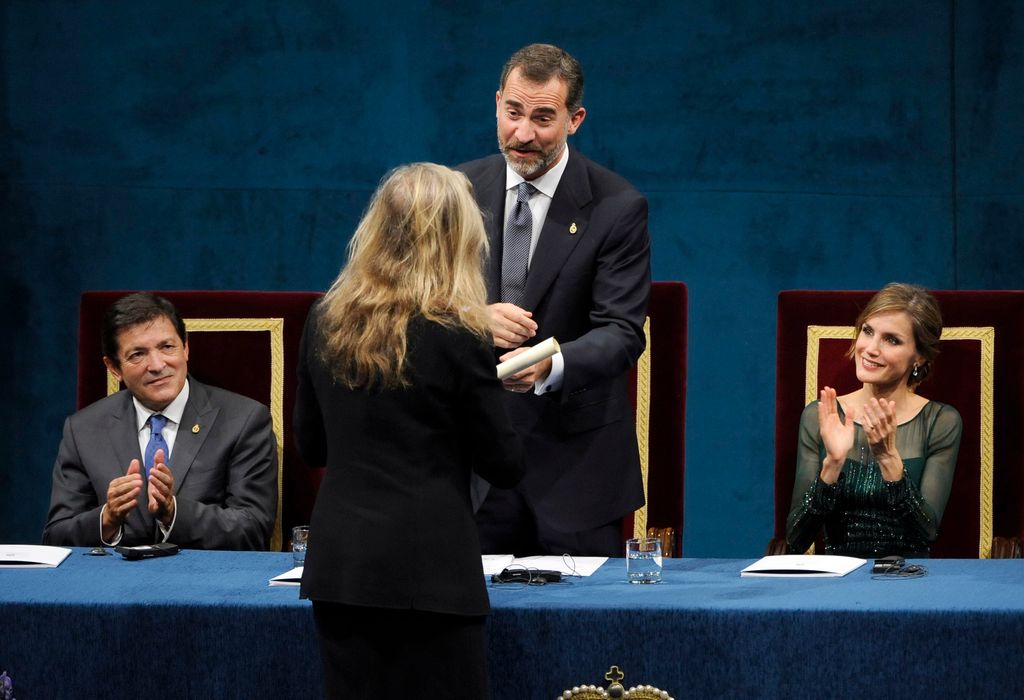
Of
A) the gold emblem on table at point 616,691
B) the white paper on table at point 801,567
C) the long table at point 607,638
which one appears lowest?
the gold emblem on table at point 616,691

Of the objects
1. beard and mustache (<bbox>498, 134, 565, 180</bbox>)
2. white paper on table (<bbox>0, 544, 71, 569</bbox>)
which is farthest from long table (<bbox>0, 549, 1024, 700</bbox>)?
beard and mustache (<bbox>498, 134, 565, 180</bbox>)

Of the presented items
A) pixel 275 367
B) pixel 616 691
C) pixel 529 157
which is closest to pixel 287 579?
pixel 616 691

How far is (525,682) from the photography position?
7.19 ft

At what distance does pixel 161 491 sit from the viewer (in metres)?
2.86

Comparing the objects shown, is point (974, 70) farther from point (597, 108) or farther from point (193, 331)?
point (193, 331)

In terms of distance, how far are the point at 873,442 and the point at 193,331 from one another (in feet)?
5.51

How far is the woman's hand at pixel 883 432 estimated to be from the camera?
2.89 metres

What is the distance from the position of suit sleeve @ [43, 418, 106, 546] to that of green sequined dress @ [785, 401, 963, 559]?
5.01 feet

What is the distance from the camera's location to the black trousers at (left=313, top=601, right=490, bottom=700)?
1938mm

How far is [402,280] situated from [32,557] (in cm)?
113

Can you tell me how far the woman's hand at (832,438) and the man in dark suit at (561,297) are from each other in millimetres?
434

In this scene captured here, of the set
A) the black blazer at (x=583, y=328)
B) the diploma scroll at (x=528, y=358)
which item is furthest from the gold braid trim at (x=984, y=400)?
the diploma scroll at (x=528, y=358)

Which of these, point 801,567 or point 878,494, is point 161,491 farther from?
point 878,494

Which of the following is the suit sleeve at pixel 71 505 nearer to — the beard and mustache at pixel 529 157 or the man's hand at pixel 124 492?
the man's hand at pixel 124 492
